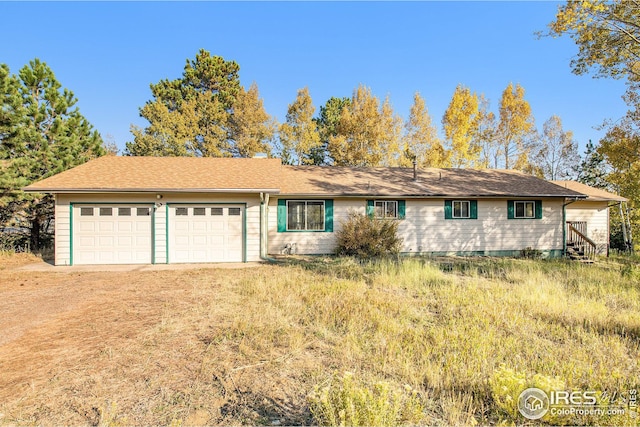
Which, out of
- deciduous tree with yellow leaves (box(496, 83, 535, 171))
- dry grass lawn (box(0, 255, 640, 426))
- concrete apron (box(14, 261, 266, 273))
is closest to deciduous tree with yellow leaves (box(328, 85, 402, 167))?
deciduous tree with yellow leaves (box(496, 83, 535, 171))

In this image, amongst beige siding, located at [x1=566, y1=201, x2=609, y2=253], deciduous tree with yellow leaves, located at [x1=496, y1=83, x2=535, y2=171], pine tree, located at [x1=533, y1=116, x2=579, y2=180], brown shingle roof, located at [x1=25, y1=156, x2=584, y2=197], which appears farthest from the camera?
pine tree, located at [x1=533, y1=116, x2=579, y2=180]

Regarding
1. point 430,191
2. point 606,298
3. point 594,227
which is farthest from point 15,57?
point 594,227

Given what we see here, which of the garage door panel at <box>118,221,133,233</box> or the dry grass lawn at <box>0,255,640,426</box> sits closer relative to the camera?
the dry grass lawn at <box>0,255,640,426</box>

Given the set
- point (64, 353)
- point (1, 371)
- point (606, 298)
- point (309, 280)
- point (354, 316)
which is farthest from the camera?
point (309, 280)

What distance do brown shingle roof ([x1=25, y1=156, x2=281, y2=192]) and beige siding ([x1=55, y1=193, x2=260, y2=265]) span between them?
432mm

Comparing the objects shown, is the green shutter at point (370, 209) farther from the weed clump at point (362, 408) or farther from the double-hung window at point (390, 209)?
the weed clump at point (362, 408)

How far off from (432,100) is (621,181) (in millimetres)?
13303

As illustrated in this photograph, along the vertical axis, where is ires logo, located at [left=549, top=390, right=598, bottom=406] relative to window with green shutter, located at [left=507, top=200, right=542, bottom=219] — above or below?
below

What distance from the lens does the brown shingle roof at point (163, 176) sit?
417 inches

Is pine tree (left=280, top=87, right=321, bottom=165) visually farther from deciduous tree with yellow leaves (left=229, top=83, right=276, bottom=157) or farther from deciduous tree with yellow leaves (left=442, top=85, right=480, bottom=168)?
deciduous tree with yellow leaves (left=442, top=85, right=480, bottom=168)

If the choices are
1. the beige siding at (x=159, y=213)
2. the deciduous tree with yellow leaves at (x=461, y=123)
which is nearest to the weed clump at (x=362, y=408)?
the beige siding at (x=159, y=213)

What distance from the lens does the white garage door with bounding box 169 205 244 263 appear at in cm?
1116

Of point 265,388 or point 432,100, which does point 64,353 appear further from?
point 432,100

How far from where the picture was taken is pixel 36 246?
13984mm
